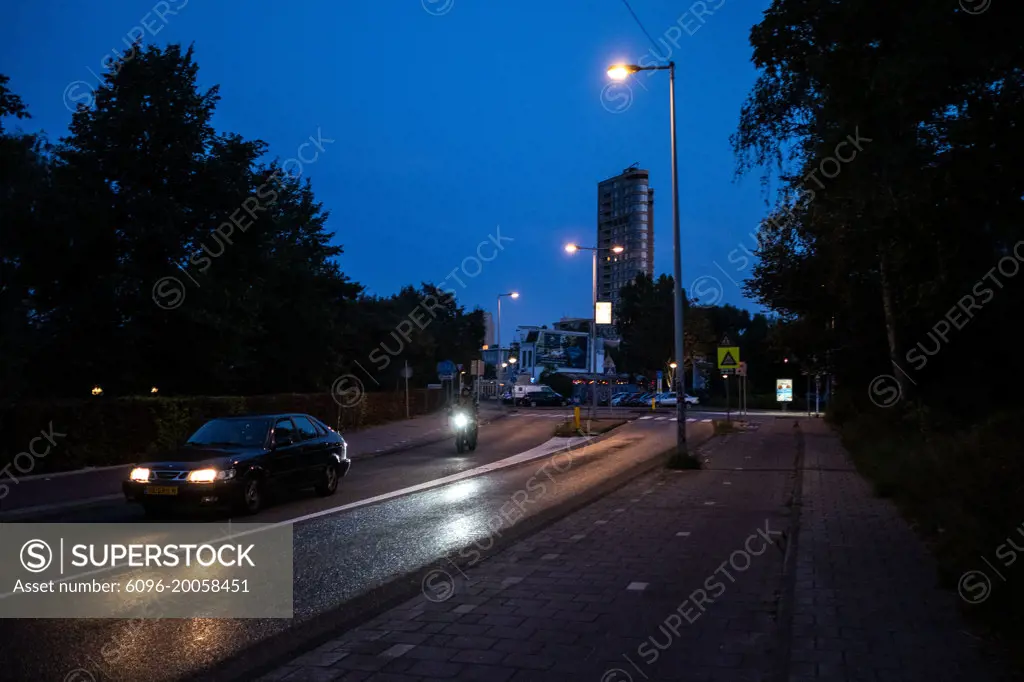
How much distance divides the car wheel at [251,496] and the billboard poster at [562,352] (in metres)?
83.8

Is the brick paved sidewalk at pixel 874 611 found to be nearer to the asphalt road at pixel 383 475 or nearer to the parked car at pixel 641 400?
the asphalt road at pixel 383 475

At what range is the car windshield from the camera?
12.9 m

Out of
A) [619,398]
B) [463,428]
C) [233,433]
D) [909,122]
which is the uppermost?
[909,122]

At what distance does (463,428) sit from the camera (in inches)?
972

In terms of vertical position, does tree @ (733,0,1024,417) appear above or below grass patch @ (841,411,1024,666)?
above

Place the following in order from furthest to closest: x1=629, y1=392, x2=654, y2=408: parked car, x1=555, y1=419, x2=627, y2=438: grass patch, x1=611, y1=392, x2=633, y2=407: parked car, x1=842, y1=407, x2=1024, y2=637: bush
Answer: x1=611, y1=392, x2=633, y2=407: parked car < x1=629, y1=392, x2=654, y2=408: parked car < x1=555, y1=419, x2=627, y2=438: grass patch < x1=842, y1=407, x2=1024, y2=637: bush

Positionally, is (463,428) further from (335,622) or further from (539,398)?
(539,398)

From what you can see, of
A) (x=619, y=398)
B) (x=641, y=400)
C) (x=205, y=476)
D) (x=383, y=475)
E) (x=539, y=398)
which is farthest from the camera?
(x=619, y=398)

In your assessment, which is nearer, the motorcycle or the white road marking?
the white road marking

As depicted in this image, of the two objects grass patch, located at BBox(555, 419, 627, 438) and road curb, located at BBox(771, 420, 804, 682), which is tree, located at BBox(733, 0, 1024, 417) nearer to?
road curb, located at BBox(771, 420, 804, 682)

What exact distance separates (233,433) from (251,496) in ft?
4.81

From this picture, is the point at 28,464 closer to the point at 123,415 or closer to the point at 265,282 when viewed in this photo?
the point at 123,415

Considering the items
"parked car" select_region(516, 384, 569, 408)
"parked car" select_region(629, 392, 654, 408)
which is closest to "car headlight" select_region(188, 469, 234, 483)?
"parked car" select_region(516, 384, 569, 408)

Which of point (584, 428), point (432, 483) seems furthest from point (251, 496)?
point (584, 428)
